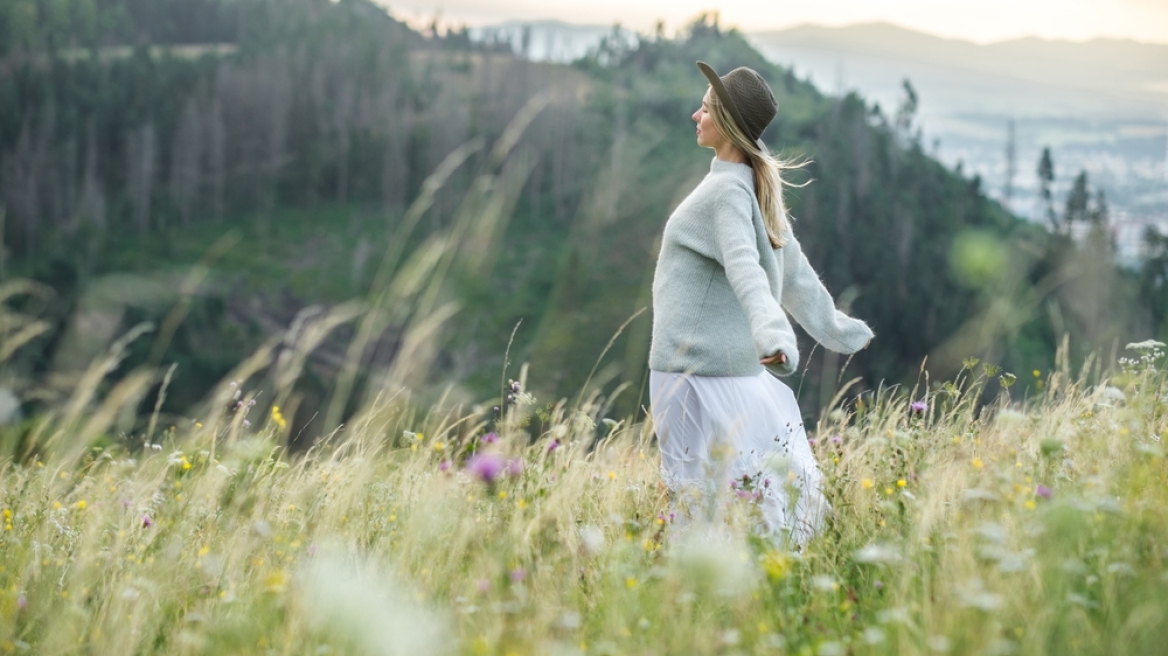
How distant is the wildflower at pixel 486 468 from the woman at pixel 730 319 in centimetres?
70

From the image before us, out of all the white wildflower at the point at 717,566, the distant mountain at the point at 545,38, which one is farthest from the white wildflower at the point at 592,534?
the distant mountain at the point at 545,38

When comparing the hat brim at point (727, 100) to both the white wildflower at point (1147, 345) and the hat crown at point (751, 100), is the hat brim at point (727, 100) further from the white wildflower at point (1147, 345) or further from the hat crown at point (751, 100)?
the white wildflower at point (1147, 345)

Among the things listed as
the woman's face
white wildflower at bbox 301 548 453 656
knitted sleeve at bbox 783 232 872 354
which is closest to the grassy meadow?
white wildflower at bbox 301 548 453 656

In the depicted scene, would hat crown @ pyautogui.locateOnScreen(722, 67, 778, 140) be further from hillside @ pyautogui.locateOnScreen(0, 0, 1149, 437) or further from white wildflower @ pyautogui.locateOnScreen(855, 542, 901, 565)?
hillside @ pyautogui.locateOnScreen(0, 0, 1149, 437)

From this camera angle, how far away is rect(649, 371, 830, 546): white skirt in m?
2.65

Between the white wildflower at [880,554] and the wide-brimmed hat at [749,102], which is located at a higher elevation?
the wide-brimmed hat at [749,102]

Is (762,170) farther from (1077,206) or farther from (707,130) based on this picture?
(1077,206)

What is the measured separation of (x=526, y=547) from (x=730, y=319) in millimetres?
1202

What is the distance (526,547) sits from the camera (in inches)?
82.0

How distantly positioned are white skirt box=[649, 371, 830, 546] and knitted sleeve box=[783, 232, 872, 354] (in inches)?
11.8

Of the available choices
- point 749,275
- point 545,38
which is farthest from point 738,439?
point 545,38

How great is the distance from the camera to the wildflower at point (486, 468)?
2146 millimetres

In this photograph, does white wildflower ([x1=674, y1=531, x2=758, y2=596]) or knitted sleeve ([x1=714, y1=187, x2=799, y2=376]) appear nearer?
white wildflower ([x1=674, y1=531, x2=758, y2=596])

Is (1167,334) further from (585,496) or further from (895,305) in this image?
(895,305)
